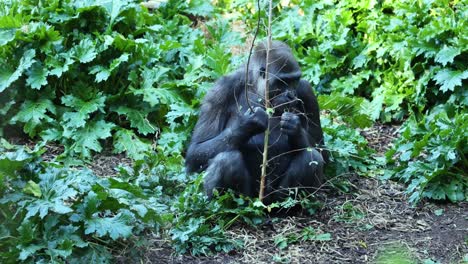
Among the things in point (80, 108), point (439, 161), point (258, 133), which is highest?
point (258, 133)

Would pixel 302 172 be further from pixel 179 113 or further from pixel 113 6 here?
pixel 113 6

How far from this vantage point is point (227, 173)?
6676mm

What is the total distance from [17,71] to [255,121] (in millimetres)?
2771

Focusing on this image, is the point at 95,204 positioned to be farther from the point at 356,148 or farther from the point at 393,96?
the point at 393,96

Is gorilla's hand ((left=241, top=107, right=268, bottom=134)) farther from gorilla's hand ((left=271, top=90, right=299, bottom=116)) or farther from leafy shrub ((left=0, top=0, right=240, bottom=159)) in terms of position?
leafy shrub ((left=0, top=0, right=240, bottom=159))

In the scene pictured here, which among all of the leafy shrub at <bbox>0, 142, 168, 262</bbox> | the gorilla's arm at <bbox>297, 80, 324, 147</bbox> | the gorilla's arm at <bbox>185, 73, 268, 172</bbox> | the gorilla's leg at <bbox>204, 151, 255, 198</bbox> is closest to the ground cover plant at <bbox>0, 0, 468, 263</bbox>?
the leafy shrub at <bbox>0, 142, 168, 262</bbox>

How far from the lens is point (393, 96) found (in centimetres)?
905

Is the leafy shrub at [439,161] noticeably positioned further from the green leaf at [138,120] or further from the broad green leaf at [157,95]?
the green leaf at [138,120]

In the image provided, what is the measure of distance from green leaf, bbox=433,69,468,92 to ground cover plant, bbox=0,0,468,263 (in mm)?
21

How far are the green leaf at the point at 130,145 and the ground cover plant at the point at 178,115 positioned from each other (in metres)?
0.02

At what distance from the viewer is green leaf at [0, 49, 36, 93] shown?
7.92m

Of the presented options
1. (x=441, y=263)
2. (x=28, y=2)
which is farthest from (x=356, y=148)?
(x=28, y=2)

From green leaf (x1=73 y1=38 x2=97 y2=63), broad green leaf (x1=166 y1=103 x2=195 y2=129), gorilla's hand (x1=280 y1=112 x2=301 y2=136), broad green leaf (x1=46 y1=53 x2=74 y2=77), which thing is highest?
green leaf (x1=73 y1=38 x2=97 y2=63)

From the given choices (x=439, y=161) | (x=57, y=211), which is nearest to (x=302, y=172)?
(x=439, y=161)
